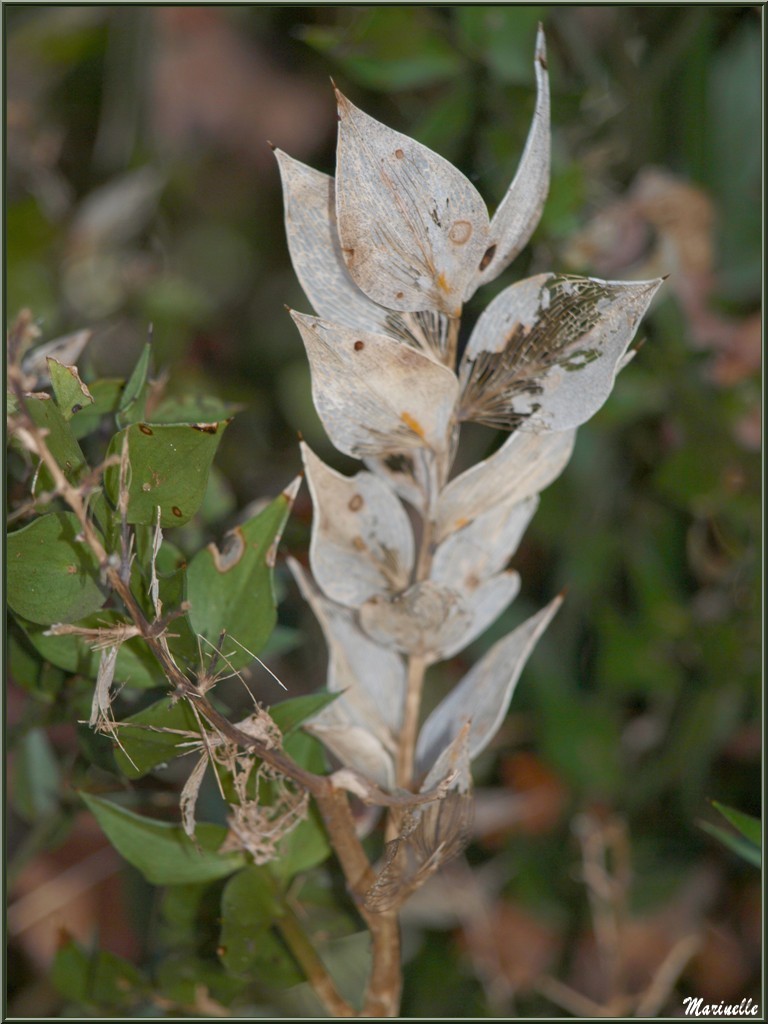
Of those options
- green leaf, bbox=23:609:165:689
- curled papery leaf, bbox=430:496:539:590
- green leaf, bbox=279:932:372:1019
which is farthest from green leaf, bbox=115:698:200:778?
green leaf, bbox=279:932:372:1019

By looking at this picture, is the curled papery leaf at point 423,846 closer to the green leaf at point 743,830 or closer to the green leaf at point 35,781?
the green leaf at point 743,830

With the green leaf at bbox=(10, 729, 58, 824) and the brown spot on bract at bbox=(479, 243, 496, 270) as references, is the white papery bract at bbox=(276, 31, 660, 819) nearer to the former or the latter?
the brown spot on bract at bbox=(479, 243, 496, 270)

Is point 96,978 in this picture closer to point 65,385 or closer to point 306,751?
point 306,751

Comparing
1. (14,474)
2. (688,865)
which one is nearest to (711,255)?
(688,865)

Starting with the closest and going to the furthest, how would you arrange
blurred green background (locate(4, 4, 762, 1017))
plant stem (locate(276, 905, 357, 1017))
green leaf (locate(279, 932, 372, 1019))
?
1. plant stem (locate(276, 905, 357, 1017))
2. green leaf (locate(279, 932, 372, 1019))
3. blurred green background (locate(4, 4, 762, 1017))

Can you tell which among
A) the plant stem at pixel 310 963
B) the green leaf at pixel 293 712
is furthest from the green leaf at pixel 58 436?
the plant stem at pixel 310 963

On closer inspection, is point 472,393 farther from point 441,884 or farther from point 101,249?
point 101,249
